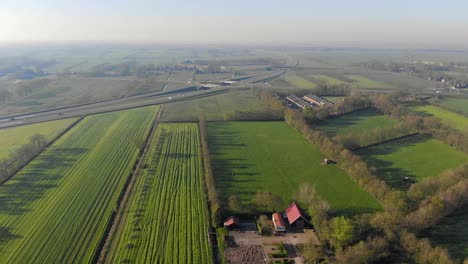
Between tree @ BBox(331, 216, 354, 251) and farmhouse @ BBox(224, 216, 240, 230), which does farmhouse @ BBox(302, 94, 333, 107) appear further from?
farmhouse @ BBox(224, 216, 240, 230)

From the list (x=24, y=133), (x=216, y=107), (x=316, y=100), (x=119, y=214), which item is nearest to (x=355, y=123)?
(x=316, y=100)

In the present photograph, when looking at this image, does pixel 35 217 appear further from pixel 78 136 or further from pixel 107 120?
pixel 107 120

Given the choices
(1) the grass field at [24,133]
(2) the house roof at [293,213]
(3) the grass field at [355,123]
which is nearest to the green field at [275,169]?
(2) the house roof at [293,213]

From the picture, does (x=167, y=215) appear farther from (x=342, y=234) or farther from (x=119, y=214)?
(x=342, y=234)

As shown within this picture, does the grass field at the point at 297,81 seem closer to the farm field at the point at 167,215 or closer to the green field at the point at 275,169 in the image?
the green field at the point at 275,169

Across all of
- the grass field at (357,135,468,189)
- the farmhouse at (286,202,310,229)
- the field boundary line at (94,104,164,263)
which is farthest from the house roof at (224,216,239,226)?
the grass field at (357,135,468,189)

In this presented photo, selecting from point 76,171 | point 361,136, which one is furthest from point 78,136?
point 361,136
